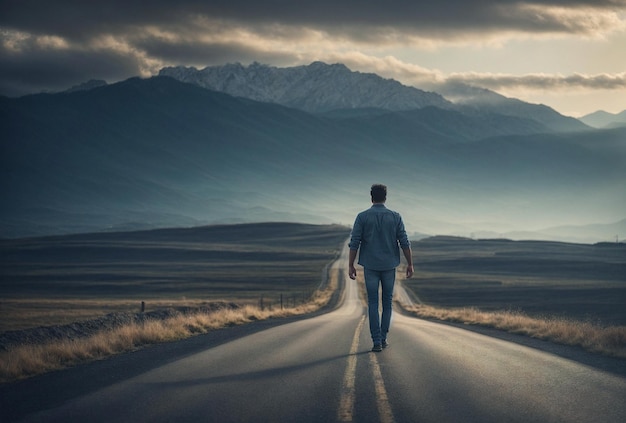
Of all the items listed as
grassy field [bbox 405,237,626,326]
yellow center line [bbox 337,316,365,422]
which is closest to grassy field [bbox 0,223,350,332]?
grassy field [bbox 405,237,626,326]

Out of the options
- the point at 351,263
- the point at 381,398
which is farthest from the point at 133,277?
the point at 381,398

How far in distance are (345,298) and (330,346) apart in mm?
66640

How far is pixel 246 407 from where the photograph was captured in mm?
9250

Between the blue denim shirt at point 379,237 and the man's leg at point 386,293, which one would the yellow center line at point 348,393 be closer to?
the man's leg at point 386,293

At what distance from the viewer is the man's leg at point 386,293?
14.5m

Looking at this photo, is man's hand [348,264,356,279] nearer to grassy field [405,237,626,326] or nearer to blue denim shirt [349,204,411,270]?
blue denim shirt [349,204,411,270]

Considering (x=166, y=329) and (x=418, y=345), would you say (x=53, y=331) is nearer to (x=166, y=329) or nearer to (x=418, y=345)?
(x=166, y=329)

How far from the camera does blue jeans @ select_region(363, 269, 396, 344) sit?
14.4 m

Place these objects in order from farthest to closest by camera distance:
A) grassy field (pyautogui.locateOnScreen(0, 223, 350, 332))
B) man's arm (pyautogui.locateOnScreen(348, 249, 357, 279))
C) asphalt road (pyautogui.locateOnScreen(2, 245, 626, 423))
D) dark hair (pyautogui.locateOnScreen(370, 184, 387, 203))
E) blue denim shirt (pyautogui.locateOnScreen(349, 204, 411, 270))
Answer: grassy field (pyautogui.locateOnScreen(0, 223, 350, 332)) < dark hair (pyautogui.locateOnScreen(370, 184, 387, 203)) < blue denim shirt (pyautogui.locateOnScreen(349, 204, 411, 270)) < man's arm (pyautogui.locateOnScreen(348, 249, 357, 279)) < asphalt road (pyautogui.locateOnScreen(2, 245, 626, 423))

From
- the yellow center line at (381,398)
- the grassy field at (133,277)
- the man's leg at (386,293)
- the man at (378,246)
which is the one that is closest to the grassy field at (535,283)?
the grassy field at (133,277)

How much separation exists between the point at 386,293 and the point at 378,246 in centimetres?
99

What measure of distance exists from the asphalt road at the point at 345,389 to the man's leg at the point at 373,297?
40 cm

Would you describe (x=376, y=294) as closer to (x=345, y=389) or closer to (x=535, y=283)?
(x=345, y=389)

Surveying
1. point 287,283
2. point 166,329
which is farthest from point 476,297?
point 166,329
